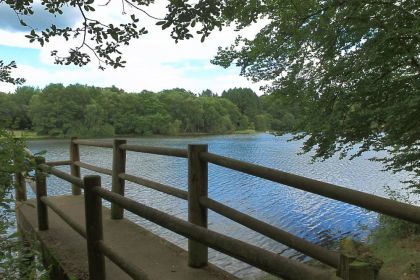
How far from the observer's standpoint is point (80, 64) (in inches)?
139

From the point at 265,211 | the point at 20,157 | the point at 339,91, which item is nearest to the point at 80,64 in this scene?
the point at 20,157

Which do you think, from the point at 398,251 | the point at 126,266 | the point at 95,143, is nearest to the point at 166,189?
the point at 126,266

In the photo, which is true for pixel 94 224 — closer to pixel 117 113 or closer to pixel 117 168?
pixel 117 168

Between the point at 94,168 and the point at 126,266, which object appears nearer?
the point at 126,266

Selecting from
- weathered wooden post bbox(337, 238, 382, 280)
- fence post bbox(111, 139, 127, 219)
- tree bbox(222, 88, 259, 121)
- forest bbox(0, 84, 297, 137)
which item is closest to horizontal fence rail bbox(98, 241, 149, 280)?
weathered wooden post bbox(337, 238, 382, 280)

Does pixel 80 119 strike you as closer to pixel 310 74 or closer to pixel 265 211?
pixel 265 211

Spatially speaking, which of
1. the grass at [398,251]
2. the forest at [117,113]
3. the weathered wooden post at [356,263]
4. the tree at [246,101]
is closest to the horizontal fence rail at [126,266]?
the weathered wooden post at [356,263]

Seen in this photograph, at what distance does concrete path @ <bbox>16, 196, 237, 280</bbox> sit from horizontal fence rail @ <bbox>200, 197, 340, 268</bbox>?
0.60 m

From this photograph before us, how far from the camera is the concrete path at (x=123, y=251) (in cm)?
335

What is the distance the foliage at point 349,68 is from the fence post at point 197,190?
3.30 meters

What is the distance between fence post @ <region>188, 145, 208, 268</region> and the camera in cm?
333

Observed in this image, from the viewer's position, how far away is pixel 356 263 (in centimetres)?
104

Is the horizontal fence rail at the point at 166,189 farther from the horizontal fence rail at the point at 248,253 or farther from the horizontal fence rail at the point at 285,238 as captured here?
the horizontal fence rail at the point at 248,253

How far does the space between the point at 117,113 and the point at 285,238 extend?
99911mm
